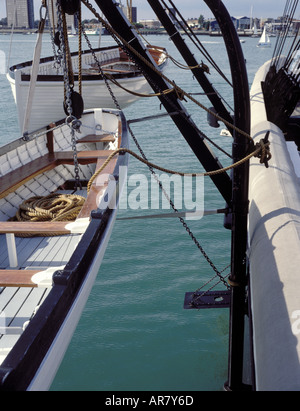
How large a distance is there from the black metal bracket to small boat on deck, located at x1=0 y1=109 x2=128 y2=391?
1467 mm

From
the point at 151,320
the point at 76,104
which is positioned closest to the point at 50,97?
the point at 76,104

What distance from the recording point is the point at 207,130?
82.5 feet

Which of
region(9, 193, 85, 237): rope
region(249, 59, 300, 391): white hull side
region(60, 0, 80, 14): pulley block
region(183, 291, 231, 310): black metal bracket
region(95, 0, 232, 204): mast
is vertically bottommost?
region(183, 291, 231, 310): black metal bracket

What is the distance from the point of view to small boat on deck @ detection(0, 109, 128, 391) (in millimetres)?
3701

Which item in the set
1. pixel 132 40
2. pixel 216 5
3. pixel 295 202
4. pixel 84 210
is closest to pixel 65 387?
pixel 84 210

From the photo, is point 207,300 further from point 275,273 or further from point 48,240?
point 275,273

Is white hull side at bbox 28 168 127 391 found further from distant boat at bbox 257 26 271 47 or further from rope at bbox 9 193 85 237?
distant boat at bbox 257 26 271 47

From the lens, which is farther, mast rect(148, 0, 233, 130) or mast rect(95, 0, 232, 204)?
mast rect(148, 0, 233, 130)

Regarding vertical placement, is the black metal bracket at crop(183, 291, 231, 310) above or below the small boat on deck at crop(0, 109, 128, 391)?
below

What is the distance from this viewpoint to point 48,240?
7.39m

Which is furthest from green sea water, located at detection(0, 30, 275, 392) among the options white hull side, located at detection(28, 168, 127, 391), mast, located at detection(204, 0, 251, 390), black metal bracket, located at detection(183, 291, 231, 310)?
white hull side, located at detection(28, 168, 127, 391)

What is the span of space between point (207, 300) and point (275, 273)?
8.89 feet

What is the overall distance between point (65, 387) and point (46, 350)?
11.0ft

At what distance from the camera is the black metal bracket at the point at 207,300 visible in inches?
260
